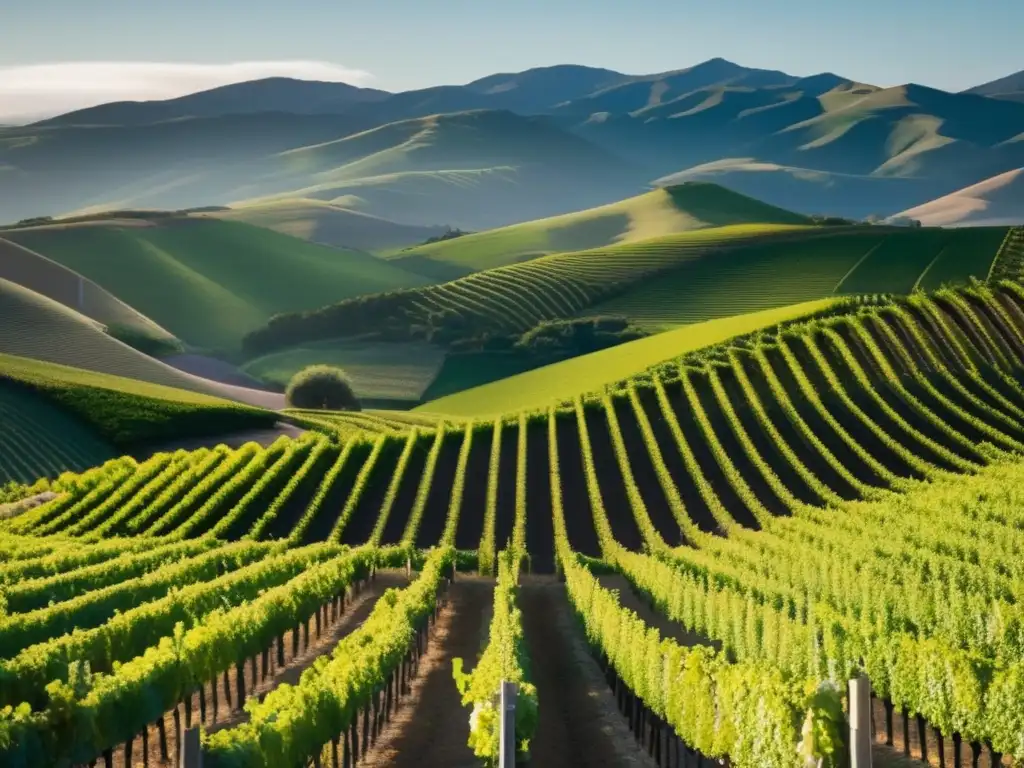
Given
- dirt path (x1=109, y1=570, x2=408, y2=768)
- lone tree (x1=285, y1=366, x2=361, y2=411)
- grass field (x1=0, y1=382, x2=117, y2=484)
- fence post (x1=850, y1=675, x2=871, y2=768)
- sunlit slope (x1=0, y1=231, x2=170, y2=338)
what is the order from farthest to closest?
1. sunlit slope (x1=0, y1=231, x2=170, y2=338)
2. lone tree (x1=285, y1=366, x2=361, y2=411)
3. grass field (x1=0, y1=382, x2=117, y2=484)
4. dirt path (x1=109, y1=570, x2=408, y2=768)
5. fence post (x1=850, y1=675, x2=871, y2=768)

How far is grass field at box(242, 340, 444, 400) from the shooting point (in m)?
126

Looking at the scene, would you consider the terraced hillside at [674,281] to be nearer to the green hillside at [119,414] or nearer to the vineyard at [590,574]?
the vineyard at [590,574]

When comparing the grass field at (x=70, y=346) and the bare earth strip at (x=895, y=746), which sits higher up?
the grass field at (x=70, y=346)

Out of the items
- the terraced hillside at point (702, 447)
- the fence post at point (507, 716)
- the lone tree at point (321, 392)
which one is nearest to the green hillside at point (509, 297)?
the lone tree at point (321, 392)

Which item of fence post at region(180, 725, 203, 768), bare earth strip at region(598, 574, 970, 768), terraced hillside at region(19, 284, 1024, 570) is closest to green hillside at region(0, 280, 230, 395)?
terraced hillside at region(19, 284, 1024, 570)

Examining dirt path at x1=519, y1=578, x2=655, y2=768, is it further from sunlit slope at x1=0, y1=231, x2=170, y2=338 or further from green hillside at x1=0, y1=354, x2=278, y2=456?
sunlit slope at x1=0, y1=231, x2=170, y2=338

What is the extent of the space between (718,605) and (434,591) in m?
9.71

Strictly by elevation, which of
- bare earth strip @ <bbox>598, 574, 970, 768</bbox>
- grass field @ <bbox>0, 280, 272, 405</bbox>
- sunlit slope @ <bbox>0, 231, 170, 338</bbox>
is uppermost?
sunlit slope @ <bbox>0, 231, 170, 338</bbox>

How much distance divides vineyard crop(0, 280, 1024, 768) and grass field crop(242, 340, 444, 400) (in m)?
39.6

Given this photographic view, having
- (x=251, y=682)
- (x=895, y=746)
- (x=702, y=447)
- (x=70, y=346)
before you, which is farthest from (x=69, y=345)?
(x=895, y=746)

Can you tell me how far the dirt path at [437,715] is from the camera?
971 inches

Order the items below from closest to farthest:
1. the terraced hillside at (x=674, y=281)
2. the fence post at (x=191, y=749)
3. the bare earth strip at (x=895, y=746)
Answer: the fence post at (x=191, y=749), the bare earth strip at (x=895, y=746), the terraced hillside at (x=674, y=281)

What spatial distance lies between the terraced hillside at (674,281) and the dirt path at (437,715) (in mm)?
94703

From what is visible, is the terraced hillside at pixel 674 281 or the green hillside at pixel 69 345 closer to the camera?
the green hillside at pixel 69 345
